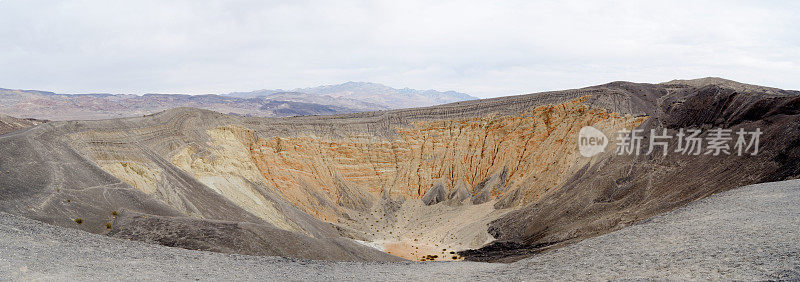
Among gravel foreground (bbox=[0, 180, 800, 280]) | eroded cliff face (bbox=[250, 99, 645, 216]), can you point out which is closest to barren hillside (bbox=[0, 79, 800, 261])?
eroded cliff face (bbox=[250, 99, 645, 216])

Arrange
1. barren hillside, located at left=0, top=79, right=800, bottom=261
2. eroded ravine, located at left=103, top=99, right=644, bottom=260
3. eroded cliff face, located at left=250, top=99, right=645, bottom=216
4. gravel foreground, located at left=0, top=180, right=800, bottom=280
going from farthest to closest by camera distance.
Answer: eroded cliff face, located at left=250, top=99, right=645, bottom=216 → eroded ravine, located at left=103, top=99, right=644, bottom=260 → barren hillside, located at left=0, top=79, right=800, bottom=261 → gravel foreground, located at left=0, top=180, right=800, bottom=280

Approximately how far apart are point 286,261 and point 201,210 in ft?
34.1

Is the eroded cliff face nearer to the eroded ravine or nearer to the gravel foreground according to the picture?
the eroded ravine

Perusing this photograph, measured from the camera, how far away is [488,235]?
87.0 feet

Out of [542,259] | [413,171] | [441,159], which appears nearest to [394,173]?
[413,171]

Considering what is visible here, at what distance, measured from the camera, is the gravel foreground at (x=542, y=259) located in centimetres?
792

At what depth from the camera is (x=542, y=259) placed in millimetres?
11781

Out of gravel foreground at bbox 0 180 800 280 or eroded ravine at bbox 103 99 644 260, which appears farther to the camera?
eroded ravine at bbox 103 99 644 260

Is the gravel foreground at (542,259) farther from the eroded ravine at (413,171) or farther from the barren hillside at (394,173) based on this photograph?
the eroded ravine at (413,171)

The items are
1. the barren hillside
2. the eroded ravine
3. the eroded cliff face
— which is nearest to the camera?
the barren hillside

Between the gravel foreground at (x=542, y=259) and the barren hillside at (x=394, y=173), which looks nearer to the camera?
the gravel foreground at (x=542, y=259)

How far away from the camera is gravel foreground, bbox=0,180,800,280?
792 cm

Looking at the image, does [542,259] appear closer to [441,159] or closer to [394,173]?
[394,173]

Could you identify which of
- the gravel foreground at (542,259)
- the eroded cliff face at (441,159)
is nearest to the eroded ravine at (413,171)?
the eroded cliff face at (441,159)
